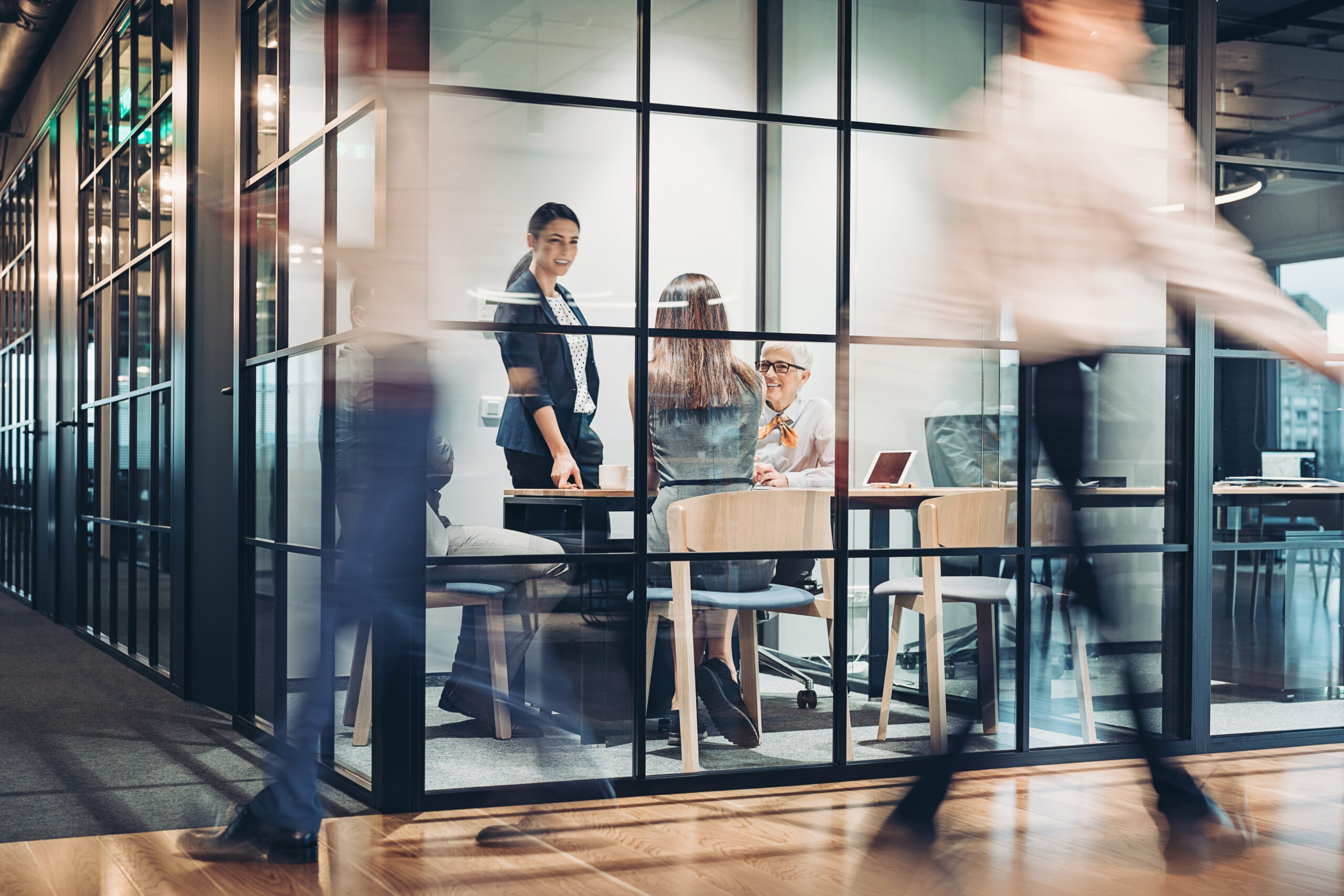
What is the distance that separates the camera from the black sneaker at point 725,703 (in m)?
3.61

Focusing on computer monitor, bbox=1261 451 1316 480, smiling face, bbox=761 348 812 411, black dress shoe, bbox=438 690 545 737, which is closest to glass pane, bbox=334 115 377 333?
black dress shoe, bbox=438 690 545 737

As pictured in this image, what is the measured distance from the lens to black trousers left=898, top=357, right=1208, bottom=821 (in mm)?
2998

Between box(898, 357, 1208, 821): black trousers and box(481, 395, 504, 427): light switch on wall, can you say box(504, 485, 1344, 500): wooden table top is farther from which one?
box(898, 357, 1208, 821): black trousers

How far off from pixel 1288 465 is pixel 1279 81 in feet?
4.40

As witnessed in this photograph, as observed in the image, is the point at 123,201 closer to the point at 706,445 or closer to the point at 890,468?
the point at 706,445

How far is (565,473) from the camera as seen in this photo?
3434mm

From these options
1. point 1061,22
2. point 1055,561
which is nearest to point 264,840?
point 1055,561

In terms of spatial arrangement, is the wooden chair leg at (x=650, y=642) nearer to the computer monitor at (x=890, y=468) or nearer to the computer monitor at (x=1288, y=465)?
the computer monitor at (x=890, y=468)

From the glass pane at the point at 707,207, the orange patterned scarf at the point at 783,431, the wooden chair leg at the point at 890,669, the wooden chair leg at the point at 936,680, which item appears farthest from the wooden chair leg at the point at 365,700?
the wooden chair leg at the point at 936,680

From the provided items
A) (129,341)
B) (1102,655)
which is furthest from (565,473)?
(129,341)

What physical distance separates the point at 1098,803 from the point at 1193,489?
1.16 m

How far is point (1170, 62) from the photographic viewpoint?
4.05 meters

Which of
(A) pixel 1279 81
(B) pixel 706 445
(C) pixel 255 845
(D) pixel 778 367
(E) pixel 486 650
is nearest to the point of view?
(C) pixel 255 845

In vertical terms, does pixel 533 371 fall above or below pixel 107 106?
below
